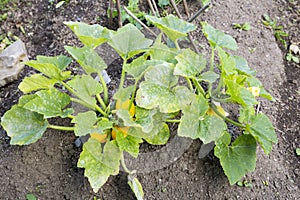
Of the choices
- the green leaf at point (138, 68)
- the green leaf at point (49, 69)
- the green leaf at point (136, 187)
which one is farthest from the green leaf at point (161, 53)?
the green leaf at point (136, 187)

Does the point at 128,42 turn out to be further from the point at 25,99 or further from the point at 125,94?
the point at 25,99

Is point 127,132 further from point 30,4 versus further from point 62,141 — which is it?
point 30,4

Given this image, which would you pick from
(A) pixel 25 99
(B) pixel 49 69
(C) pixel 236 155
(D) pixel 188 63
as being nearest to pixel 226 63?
(D) pixel 188 63


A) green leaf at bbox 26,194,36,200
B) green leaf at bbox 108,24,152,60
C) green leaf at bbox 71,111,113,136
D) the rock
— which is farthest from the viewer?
the rock

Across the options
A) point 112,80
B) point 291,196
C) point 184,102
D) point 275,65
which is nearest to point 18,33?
point 112,80

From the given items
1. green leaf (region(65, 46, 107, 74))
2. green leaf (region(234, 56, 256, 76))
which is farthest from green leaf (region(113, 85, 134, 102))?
green leaf (region(234, 56, 256, 76))

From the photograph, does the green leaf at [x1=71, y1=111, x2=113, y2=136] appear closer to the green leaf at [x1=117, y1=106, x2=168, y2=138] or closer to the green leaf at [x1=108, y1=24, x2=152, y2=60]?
the green leaf at [x1=117, y1=106, x2=168, y2=138]

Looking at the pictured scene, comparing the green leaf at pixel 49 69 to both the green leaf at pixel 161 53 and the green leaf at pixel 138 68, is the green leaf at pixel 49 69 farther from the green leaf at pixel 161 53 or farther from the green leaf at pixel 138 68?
the green leaf at pixel 161 53
